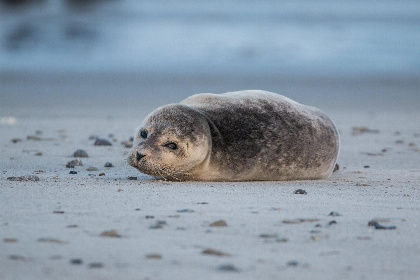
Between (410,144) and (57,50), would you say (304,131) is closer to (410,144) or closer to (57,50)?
(410,144)

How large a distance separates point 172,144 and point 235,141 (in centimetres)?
50

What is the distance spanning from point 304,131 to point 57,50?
20.1 m

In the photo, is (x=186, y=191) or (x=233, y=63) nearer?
(x=186, y=191)

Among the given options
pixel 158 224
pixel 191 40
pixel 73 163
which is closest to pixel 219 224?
pixel 158 224

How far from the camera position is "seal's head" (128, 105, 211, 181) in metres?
5.63

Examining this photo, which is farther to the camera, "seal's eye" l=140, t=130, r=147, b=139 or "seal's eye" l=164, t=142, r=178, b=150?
"seal's eye" l=140, t=130, r=147, b=139

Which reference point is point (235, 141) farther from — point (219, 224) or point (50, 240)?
point (50, 240)

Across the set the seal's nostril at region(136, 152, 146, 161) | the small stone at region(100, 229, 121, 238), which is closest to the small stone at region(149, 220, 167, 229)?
the small stone at region(100, 229, 121, 238)

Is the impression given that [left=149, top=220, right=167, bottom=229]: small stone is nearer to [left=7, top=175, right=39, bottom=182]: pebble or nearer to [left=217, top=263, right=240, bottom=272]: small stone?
[left=217, top=263, right=240, bottom=272]: small stone

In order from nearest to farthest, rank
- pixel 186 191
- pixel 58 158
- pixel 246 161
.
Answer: pixel 186 191 → pixel 246 161 → pixel 58 158

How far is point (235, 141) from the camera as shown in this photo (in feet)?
19.3

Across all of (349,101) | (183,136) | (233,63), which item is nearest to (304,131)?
(183,136)

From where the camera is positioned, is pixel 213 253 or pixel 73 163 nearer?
pixel 213 253

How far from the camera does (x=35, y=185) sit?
17.6ft
